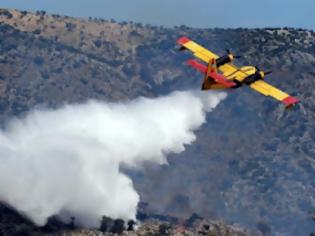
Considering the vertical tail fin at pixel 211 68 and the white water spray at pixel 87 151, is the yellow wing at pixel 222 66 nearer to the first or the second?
the vertical tail fin at pixel 211 68

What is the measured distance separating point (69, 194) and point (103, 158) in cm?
1164

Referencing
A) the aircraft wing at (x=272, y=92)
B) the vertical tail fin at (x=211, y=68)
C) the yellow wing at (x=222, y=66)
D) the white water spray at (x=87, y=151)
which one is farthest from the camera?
the white water spray at (x=87, y=151)

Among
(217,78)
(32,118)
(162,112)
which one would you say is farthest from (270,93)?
(32,118)

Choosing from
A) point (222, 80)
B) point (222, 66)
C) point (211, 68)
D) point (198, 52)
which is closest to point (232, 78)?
point (222, 80)

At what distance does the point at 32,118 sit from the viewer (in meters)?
200

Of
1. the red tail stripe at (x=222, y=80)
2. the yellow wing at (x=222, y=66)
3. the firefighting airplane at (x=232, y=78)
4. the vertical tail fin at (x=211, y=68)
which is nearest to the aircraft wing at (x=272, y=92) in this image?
the firefighting airplane at (x=232, y=78)

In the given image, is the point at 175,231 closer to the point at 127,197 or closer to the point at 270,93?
the point at 127,197

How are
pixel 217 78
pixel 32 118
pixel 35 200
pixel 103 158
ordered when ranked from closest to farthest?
pixel 217 78, pixel 35 200, pixel 103 158, pixel 32 118

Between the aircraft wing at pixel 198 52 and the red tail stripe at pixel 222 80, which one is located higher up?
the aircraft wing at pixel 198 52

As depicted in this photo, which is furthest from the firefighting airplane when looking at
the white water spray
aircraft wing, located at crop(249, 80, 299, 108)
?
the white water spray

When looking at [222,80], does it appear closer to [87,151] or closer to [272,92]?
[272,92]

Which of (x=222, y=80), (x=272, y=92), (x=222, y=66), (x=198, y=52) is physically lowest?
(x=222, y=80)

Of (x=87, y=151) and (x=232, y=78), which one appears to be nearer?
(x=232, y=78)

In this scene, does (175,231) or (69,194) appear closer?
(69,194)
